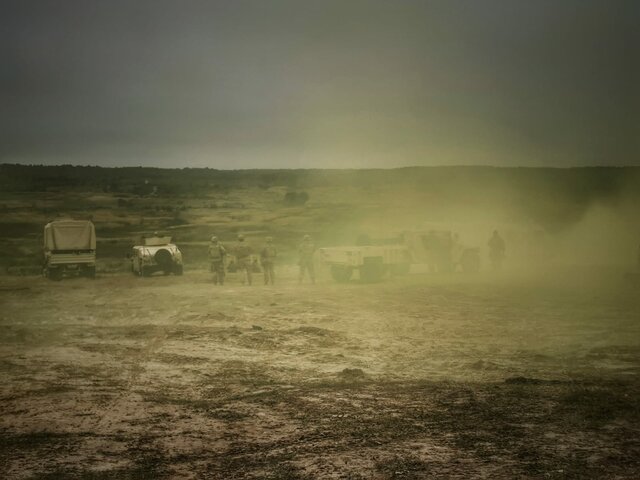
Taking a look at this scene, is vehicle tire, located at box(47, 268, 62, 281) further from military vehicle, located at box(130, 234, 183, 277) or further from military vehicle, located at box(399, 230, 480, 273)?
military vehicle, located at box(399, 230, 480, 273)

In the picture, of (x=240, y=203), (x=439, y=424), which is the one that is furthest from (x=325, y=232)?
(x=439, y=424)

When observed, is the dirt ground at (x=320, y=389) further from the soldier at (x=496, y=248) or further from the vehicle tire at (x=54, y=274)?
the soldier at (x=496, y=248)

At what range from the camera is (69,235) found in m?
26.1

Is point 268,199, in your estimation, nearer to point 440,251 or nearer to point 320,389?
point 440,251

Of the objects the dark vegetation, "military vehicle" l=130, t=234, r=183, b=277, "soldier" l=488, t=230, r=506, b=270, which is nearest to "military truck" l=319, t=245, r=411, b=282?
"soldier" l=488, t=230, r=506, b=270

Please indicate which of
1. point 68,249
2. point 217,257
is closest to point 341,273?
point 217,257

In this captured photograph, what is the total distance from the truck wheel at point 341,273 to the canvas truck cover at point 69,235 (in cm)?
1141

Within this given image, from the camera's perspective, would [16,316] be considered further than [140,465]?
Yes

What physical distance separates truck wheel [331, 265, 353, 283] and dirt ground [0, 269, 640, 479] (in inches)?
261

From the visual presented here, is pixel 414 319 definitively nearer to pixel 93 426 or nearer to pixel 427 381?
pixel 427 381

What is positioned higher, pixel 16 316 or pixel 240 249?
pixel 240 249

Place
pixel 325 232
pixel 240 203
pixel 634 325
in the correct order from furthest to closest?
pixel 240 203
pixel 325 232
pixel 634 325

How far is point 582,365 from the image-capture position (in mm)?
10125

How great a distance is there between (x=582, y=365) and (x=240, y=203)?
62.1 m
